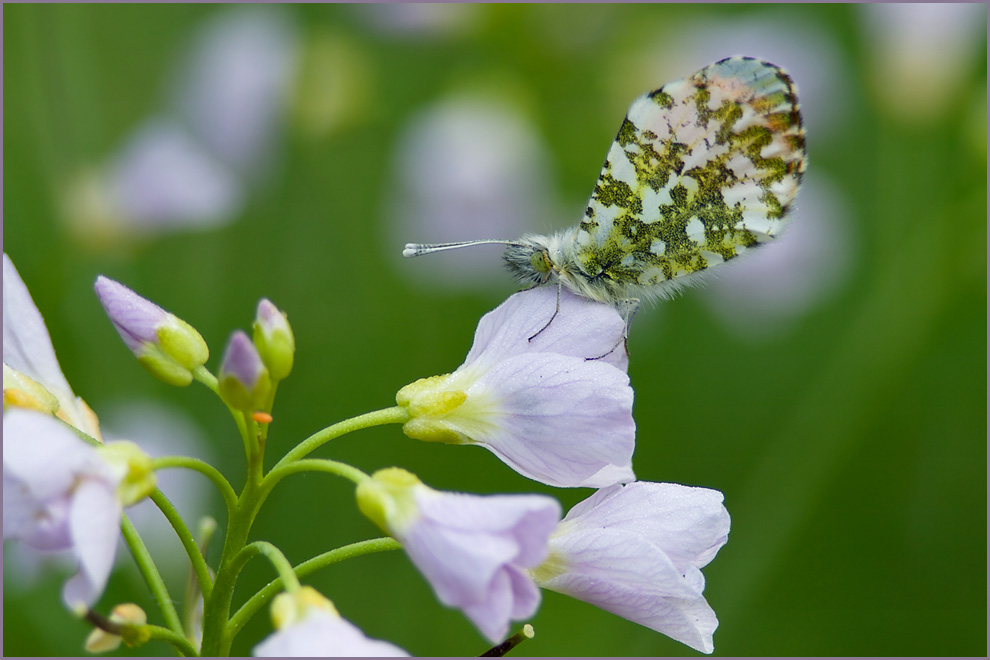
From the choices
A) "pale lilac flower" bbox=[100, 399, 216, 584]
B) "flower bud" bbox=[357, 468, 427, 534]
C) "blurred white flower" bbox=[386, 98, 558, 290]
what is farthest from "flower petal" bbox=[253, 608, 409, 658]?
"blurred white flower" bbox=[386, 98, 558, 290]

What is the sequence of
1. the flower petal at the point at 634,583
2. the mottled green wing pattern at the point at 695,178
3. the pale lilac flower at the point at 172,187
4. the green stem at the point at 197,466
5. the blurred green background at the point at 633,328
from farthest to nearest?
the pale lilac flower at the point at 172,187 < the blurred green background at the point at 633,328 < the mottled green wing pattern at the point at 695,178 < the flower petal at the point at 634,583 < the green stem at the point at 197,466

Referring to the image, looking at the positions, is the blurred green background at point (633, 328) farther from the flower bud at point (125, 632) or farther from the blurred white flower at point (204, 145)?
the flower bud at point (125, 632)

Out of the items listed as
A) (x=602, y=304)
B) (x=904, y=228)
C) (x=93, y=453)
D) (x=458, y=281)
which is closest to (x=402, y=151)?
(x=458, y=281)

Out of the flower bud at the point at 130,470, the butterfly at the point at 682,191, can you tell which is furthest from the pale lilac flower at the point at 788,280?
the flower bud at the point at 130,470

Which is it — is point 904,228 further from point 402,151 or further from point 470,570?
point 470,570

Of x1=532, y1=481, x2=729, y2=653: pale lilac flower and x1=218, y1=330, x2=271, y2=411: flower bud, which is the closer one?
x1=218, y1=330, x2=271, y2=411: flower bud

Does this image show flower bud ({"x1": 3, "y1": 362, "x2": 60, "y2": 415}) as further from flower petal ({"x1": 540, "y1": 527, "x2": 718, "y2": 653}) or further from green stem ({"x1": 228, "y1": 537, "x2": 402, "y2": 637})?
flower petal ({"x1": 540, "y1": 527, "x2": 718, "y2": 653})
